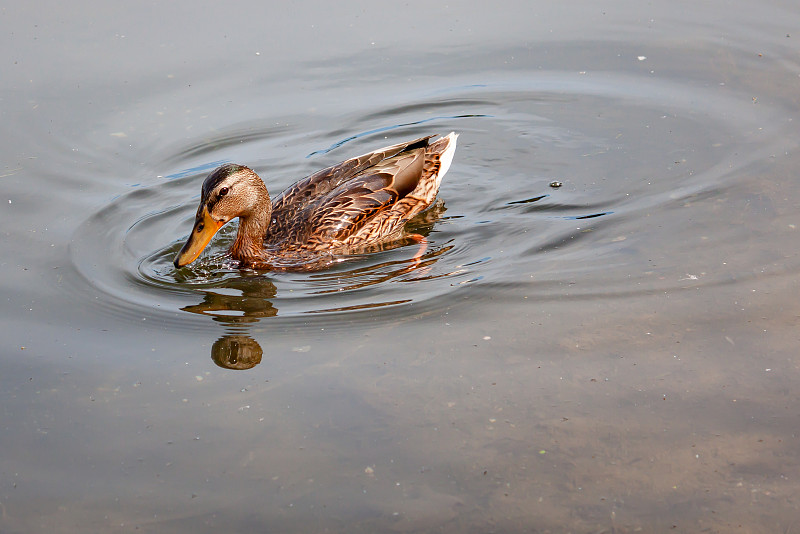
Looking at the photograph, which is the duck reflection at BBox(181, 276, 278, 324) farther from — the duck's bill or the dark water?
the duck's bill

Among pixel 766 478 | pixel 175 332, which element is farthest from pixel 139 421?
pixel 766 478

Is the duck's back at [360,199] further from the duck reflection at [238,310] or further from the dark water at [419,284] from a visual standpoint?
the duck reflection at [238,310]

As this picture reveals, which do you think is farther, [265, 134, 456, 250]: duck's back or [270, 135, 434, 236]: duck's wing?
[270, 135, 434, 236]: duck's wing

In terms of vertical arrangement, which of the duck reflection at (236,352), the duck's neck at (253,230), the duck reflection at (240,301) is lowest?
the duck reflection at (236,352)

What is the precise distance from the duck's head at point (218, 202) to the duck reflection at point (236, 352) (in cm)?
127

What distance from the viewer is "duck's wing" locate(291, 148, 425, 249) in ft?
28.2

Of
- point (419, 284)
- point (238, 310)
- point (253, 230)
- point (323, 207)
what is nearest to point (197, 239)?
point (253, 230)

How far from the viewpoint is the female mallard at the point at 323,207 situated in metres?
8.12

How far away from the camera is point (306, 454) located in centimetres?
567

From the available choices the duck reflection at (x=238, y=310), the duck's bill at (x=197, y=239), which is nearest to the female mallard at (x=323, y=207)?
the duck's bill at (x=197, y=239)

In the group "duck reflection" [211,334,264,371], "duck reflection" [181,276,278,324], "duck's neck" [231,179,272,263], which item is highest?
"duck's neck" [231,179,272,263]

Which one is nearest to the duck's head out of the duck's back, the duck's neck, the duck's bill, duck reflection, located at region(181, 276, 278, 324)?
the duck's bill

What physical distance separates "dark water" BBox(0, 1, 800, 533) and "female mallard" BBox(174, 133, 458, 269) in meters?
0.27

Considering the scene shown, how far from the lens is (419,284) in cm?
766
